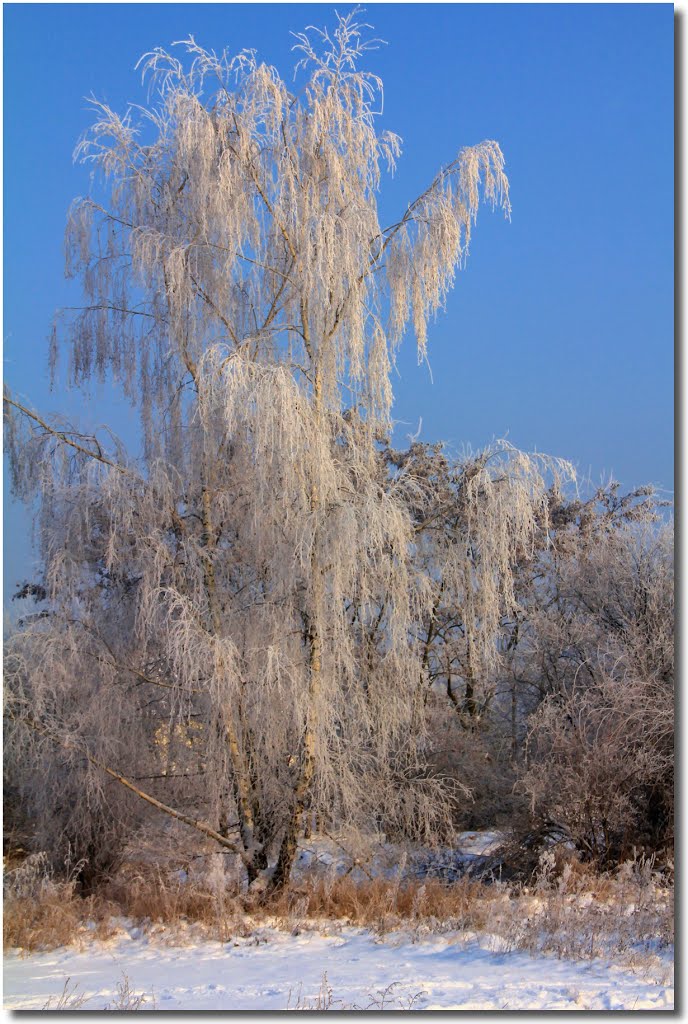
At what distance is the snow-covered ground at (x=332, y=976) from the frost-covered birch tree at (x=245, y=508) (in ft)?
4.43

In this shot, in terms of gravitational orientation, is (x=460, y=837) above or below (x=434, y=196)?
below

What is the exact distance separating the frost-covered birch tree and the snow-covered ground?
4.43ft

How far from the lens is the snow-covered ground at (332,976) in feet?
19.5

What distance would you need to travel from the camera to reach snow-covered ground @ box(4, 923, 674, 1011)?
19.5 feet

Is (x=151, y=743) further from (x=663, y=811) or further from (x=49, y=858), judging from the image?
(x=663, y=811)

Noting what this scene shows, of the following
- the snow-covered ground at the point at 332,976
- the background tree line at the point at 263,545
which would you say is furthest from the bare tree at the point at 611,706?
the snow-covered ground at the point at 332,976

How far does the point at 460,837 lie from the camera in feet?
35.0

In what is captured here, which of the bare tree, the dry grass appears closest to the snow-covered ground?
the dry grass

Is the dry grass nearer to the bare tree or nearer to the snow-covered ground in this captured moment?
the snow-covered ground

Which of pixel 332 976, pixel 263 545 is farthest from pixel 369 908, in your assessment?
pixel 263 545

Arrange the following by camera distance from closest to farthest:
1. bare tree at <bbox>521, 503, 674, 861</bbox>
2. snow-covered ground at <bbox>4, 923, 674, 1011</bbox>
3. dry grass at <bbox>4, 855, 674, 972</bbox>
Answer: snow-covered ground at <bbox>4, 923, 674, 1011</bbox> < dry grass at <bbox>4, 855, 674, 972</bbox> < bare tree at <bbox>521, 503, 674, 861</bbox>

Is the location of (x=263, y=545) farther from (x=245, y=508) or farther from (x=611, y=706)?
(x=611, y=706)

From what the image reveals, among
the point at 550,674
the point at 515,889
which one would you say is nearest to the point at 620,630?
the point at 550,674

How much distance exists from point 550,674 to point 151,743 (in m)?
4.99
